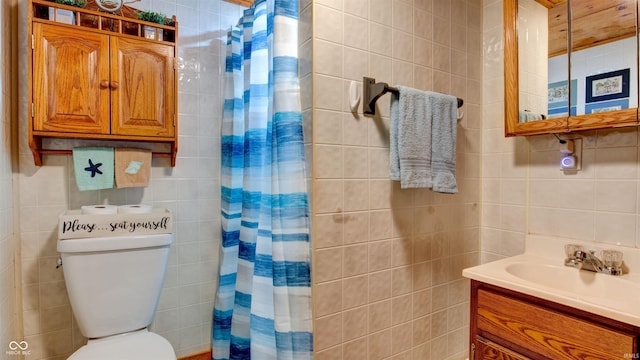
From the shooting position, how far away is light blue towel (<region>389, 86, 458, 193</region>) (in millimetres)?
1280

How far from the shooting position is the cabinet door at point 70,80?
141cm

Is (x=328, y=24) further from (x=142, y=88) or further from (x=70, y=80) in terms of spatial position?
(x=70, y=80)

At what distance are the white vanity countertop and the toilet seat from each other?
1.24 m

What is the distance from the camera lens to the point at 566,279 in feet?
4.19

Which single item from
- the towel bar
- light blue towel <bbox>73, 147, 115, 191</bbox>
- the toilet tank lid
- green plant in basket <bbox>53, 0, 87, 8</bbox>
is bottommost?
the toilet tank lid

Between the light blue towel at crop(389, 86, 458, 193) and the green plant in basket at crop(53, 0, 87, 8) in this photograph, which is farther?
the green plant in basket at crop(53, 0, 87, 8)

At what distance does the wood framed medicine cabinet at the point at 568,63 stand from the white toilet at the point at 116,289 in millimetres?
1732

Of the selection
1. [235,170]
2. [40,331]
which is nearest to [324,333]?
[235,170]

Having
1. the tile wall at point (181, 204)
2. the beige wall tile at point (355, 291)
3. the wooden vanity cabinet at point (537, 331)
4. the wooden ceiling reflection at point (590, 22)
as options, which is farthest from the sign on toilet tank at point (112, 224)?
the wooden ceiling reflection at point (590, 22)

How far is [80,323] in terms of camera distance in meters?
1.37

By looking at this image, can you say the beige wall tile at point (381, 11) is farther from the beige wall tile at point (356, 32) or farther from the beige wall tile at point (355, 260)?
the beige wall tile at point (355, 260)

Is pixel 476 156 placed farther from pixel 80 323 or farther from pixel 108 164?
pixel 80 323

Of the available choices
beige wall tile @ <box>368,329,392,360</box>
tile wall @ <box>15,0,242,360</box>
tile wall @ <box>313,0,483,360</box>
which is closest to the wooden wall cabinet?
tile wall @ <box>15,0,242,360</box>

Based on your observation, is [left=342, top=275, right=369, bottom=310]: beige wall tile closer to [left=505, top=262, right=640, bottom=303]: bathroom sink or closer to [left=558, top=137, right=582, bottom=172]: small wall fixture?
[left=505, top=262, right=640, bottom=303]: bathroom sink
